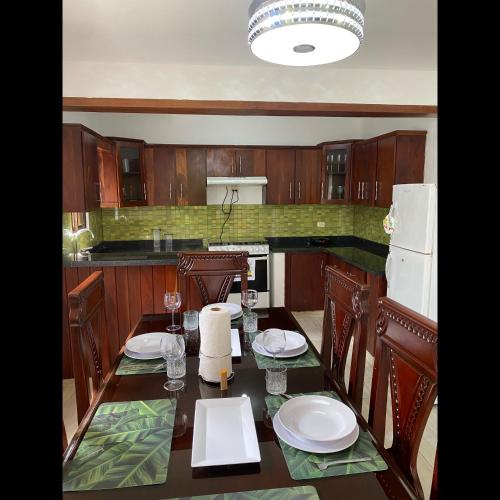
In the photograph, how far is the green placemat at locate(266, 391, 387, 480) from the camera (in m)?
0.92

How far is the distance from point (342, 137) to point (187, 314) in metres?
3.97

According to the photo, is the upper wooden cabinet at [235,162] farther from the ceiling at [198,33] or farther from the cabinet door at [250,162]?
the ceiling at [198,33]

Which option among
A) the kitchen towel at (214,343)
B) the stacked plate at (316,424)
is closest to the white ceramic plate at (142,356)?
the kitchen towel at (214,343)

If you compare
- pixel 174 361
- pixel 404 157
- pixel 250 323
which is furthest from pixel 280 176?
pixel 174 361

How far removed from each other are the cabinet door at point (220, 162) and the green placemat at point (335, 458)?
13.2 ft

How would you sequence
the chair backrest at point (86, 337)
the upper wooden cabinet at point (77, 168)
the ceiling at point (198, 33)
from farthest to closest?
1. the upper wooden cabinet at point (77, 168)
2. the ceiling at point (198, 33)
3. the chair backrest at point (86, 337)

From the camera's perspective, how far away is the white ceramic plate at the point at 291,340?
5.32ft

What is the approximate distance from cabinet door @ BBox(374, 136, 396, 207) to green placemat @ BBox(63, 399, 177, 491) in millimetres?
3305

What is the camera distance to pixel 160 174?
15.4 feet

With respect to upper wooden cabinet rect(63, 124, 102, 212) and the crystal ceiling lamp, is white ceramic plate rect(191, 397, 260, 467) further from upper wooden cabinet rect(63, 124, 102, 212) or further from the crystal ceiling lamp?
upper wooden cabinet rect(63, 124, 102, 212)

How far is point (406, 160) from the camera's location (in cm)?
376
